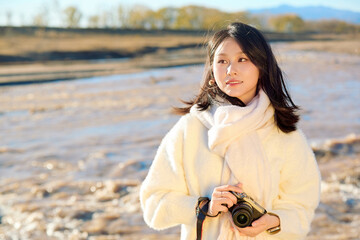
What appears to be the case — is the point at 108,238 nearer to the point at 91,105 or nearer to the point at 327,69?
the point at 91,105

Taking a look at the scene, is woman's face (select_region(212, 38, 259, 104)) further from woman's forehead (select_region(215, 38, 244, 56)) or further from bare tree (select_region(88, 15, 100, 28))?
bare tree (select_region(88, 15, 100, 28))

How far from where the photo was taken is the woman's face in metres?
1.83

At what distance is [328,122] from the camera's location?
8.16 metres

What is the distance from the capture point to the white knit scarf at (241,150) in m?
1.78

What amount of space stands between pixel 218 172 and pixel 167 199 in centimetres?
25

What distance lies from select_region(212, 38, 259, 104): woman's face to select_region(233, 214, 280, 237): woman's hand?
53cm

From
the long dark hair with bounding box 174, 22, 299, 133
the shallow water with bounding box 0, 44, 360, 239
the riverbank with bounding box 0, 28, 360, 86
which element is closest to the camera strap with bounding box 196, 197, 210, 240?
the long dark hair with bounding box 174, 22, 299, 133

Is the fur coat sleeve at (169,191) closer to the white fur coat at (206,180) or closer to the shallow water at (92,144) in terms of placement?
the white fur coat at (206,180)

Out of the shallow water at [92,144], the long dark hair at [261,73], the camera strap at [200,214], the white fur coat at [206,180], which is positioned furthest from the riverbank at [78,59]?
the camera strap at [200,214]

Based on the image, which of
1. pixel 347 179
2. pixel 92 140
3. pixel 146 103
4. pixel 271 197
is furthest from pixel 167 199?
pixel 146 103

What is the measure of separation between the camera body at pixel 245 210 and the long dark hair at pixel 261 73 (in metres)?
0.38

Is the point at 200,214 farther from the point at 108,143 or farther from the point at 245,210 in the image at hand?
the point at 108,143

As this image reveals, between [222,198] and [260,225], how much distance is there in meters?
0.20

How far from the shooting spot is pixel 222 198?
5.54ft
